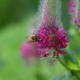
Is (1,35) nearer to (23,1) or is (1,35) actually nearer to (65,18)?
(23,1)

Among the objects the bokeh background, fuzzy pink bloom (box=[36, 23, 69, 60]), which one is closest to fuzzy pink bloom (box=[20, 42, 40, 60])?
the bokeh background

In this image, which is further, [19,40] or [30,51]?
[19,40]

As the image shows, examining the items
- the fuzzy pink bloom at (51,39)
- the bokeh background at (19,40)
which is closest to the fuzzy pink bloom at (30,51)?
the bokeh background at (19,40)

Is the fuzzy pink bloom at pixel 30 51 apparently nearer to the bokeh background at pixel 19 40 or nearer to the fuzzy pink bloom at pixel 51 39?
the bokeh background at pixel 19 40

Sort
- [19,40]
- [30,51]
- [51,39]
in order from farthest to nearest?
[19,40] < [30,51] < [51,39]

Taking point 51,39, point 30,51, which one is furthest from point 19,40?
point 51,39

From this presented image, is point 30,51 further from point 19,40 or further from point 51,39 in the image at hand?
point 19,40

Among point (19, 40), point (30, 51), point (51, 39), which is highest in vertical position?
point (19, 40)
